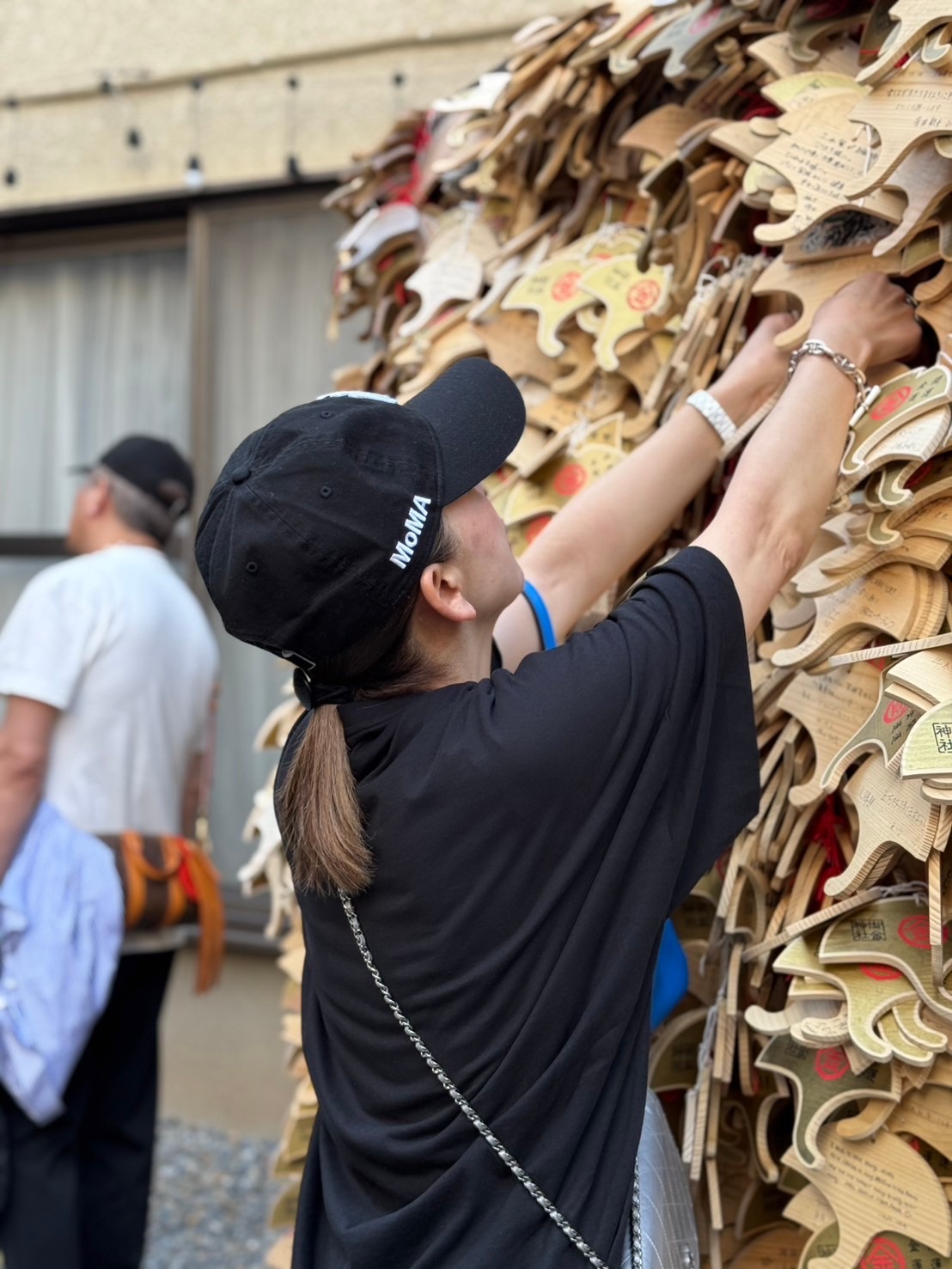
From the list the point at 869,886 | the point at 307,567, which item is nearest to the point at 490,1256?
the point at 869,886

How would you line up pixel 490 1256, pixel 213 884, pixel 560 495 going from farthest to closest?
pixel 213 884 < pixel 560 495 < pixel 490 1256

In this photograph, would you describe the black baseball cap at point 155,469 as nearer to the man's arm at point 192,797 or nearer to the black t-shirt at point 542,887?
the man's arm at point 192,797

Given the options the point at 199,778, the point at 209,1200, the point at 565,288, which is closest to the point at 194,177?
the point at 199,778

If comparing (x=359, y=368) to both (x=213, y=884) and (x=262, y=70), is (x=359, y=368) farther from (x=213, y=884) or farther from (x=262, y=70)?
(x=262, y=70)

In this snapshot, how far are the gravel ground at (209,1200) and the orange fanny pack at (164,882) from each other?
943 mm

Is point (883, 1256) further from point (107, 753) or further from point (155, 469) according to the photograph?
point (155, 469)

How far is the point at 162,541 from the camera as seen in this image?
2.89 metres

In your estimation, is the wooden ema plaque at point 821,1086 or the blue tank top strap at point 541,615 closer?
the wooden ema plaque at point 821,1086

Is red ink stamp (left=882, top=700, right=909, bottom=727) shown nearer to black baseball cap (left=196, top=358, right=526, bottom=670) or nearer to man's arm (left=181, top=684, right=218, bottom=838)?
black baseball cap (left=196, top=358, right=526, bottom=670)

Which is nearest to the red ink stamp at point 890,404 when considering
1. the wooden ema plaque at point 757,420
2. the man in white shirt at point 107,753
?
the wooden ema plaque at point 757,420

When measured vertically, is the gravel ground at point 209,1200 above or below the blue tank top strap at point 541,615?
below

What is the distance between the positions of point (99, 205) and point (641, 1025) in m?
3.77

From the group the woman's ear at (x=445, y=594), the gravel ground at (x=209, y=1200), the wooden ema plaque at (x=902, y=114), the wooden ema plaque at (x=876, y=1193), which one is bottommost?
the gravel ground at (x=209, y=1200)

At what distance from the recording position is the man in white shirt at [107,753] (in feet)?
7.88
